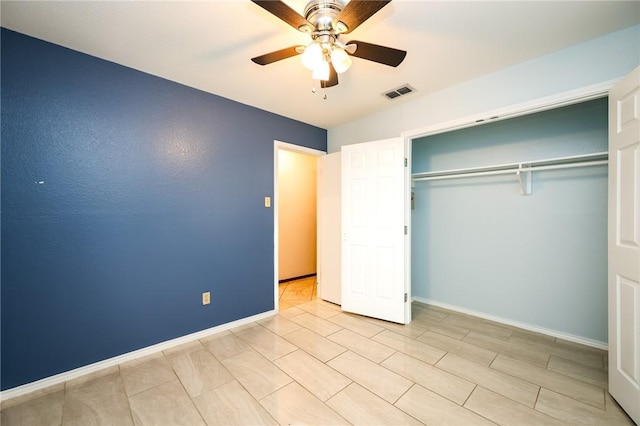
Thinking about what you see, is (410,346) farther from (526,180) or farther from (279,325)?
(526,180)

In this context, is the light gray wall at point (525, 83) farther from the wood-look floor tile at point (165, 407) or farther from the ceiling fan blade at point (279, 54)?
the wood-look floor tile at point (165, 407)

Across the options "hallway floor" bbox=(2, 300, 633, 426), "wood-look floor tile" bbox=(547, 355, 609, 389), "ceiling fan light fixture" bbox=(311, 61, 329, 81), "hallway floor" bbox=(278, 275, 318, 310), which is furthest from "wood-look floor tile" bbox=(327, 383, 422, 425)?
"ceiling fan light fixture" bbox=(311, 61, 329, 81)

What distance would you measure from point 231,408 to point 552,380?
2313 mm

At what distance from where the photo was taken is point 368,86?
2639 millimetres

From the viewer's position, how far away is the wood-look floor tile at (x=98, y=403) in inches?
63.3

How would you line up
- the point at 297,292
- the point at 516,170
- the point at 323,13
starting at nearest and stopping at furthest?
the point at 323,13 → the point at 516,170 → the point at 297,292

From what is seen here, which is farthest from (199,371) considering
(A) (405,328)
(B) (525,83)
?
(B) (525,83)

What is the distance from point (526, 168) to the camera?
258cm

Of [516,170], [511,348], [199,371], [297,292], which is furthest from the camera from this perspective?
[297,292]

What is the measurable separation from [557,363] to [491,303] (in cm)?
88

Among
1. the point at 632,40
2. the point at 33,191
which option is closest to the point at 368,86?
the point at 632,40

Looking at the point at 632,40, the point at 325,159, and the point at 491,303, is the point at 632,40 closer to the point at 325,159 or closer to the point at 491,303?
A: the point at 491,303

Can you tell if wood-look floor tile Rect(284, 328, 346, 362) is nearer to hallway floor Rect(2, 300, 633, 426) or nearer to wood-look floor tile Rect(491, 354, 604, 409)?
hallway floor Rect(2, 300, 633, 426)

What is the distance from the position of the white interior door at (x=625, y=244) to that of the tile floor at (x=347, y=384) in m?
0.25
